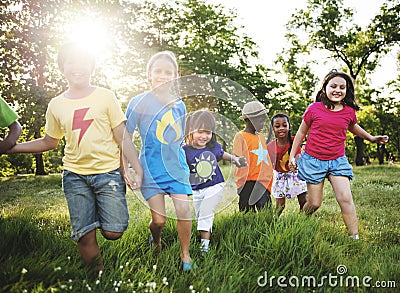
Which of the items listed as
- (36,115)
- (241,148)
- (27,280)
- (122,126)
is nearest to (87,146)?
(122,126)

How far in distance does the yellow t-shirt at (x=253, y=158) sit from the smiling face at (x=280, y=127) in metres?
0.31

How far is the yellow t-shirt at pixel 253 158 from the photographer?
5.42 meters

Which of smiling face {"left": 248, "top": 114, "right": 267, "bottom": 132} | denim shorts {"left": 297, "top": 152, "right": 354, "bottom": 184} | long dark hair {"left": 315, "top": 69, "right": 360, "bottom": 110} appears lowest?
denim shorts {"left": 297, "top": 152, "right": 354, "bottom": 184}

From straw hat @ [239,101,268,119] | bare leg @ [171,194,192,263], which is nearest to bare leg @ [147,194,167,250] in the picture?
bare leg @ [171,194,192,263]

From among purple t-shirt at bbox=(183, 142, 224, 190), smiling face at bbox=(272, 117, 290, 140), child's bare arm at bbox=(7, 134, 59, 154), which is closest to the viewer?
child's bare arm at bbox=(7, 134, 59, 154)

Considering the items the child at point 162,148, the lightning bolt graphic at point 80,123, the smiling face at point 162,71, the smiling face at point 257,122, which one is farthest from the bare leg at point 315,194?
the lightning bolt graphic at point 80,123

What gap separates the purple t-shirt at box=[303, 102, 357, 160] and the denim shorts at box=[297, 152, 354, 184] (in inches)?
2.3

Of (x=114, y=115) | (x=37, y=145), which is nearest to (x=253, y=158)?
(x=114, y=115)

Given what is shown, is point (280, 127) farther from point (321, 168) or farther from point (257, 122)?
point (321, 168)

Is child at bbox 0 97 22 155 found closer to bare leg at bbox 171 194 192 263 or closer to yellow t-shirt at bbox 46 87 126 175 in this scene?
yellow t-shirt at bbox 46 87 126 175

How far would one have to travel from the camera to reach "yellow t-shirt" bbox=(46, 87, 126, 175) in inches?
Answer: 127

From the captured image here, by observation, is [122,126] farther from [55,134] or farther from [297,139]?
[297,139]

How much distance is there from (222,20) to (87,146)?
28.5 metres

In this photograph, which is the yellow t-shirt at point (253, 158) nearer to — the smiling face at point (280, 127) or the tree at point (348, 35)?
the smiling face at point (280, 127)
